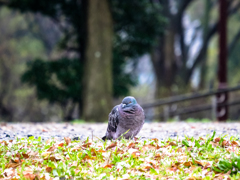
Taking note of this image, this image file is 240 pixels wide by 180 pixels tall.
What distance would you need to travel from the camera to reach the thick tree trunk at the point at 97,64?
10547 millimetres

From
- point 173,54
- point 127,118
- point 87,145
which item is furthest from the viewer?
point 173,54

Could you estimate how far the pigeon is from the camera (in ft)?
14.4

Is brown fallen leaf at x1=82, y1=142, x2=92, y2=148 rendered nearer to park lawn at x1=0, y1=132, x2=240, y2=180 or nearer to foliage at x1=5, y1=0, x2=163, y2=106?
park lawn at x1=0, y1=132, x2=240, y2=180

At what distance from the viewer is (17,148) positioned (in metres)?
4.51

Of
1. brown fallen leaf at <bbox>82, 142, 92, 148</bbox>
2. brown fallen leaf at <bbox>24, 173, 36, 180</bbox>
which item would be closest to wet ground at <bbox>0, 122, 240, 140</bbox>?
brown fallen leaf at <bbox>82, 142, 92, 148</bbox>

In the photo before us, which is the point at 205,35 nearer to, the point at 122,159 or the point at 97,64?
the point at 97,64

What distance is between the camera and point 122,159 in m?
4.12

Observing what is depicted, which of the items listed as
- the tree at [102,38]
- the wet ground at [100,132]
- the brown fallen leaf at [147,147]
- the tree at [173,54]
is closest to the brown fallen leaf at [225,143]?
the wet ground at [100,132]

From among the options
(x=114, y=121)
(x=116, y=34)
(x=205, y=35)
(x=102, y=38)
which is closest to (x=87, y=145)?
(x=114, y=121)

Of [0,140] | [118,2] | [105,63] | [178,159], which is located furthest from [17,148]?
[118,2]

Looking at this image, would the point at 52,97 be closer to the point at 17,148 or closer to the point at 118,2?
the point at 118,2

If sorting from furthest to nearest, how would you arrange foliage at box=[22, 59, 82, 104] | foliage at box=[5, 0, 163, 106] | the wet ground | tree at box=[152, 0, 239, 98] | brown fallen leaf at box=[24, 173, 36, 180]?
tree at box=[152, 0, 239, 98]
foliage at box=[5, 0, 163, 106]
foliage at box=[22, 59, 82, 104]
the wet ground
brown fallen leaf at box=[24, 173, 36, 180]

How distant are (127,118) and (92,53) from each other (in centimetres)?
653

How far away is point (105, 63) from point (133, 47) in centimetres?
225
